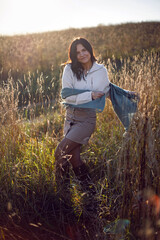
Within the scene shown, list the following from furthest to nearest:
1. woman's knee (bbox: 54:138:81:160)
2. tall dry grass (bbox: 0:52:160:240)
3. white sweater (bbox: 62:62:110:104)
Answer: white sweater (bbox: 62:62:110:104), woman's knee (bbox: 54:138:81:160), tall dry grass (bbox: 0:52:160:240)

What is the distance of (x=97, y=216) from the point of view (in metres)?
2.08

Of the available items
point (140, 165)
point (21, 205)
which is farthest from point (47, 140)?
point (140, 165)

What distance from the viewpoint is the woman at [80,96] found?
105 inches

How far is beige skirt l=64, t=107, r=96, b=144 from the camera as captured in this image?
2677mm

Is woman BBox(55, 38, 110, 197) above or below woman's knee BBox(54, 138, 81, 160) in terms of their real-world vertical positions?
above

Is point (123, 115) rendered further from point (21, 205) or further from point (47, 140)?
point (21, 205)

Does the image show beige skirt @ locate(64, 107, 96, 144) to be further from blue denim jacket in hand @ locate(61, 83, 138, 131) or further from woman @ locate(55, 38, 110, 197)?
blue denim jacket in hand @ locate(61, 83, 138, 131)

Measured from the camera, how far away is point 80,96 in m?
2.66

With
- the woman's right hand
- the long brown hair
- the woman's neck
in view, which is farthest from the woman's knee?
the woman's neck

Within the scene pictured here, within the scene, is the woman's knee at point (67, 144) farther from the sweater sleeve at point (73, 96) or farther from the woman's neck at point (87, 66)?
the woman's neck at point (87, 66)

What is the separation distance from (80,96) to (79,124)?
334 mm

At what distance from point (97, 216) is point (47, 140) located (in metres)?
1.18

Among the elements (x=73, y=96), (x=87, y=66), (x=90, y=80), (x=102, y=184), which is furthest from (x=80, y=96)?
(x=102, y=184)

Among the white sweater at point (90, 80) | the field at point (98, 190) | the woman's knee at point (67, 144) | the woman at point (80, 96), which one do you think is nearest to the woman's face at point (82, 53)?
the woman at point (80, 96)
